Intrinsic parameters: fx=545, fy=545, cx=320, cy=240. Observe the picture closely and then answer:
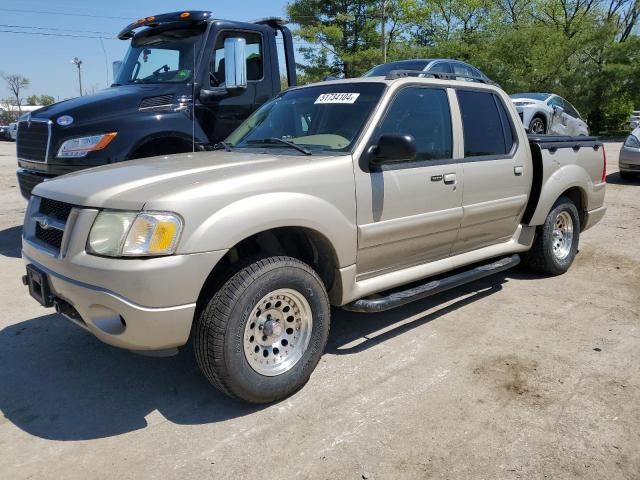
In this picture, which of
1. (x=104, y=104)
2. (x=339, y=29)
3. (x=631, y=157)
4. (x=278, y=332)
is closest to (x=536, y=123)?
(x=631, y=157)

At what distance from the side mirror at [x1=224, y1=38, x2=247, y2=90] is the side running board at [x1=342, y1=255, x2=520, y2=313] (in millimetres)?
3272

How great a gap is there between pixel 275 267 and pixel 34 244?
1.44 m

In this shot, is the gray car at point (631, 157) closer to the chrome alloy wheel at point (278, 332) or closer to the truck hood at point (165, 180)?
the truck hood at point (165, 180)

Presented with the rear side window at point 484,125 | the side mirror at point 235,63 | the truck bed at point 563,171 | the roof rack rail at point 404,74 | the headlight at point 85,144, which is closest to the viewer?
the roof rack rail at point 404,74

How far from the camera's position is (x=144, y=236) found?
268 centimetres

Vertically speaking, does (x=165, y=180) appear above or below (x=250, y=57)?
below

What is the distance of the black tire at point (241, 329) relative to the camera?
2.86 meters

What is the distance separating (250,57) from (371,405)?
16.5ft

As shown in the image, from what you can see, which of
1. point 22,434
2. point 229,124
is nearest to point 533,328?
point 22,434

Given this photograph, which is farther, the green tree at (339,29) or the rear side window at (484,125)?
the green tree at (339,29)

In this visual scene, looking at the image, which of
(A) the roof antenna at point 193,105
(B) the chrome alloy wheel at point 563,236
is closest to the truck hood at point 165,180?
(A) the roof antenna at point 193,105

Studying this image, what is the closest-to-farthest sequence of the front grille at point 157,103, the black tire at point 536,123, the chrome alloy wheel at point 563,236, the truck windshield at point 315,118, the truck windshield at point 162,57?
the truck windshield at point 315,118
the chrome alloy wheel at point 563,236
the front grille at point 157,103
the truck windshield at point 162,57
the black tire at point 536,123

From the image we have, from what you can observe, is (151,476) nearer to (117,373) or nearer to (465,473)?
(117,373)

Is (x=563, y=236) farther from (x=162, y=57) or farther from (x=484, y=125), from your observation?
(x=162, y=57)
